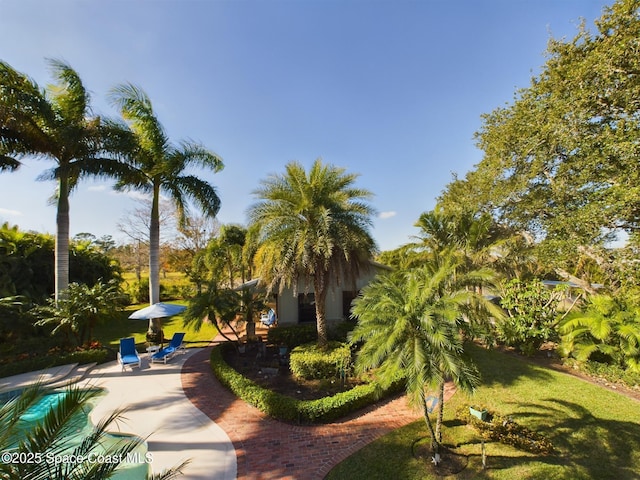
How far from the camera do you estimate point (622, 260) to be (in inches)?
473

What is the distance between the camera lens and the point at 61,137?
43.1 feet

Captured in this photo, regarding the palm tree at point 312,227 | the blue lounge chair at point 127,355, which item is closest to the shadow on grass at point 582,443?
the palm tree at point 312,227

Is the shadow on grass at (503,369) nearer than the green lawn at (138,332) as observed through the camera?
Yes

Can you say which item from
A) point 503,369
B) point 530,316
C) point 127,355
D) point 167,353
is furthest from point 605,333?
point 127,355

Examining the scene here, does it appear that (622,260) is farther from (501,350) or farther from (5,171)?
(5,171)

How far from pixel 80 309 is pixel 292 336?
33.3 ft

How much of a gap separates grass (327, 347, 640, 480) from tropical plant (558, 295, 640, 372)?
1569 millimetres

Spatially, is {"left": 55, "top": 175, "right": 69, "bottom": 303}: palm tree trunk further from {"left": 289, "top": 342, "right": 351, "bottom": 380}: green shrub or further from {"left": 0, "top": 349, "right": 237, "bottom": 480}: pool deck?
{"left": 289, "top": 342, "right": 351, "bottom": 380}: green shrub

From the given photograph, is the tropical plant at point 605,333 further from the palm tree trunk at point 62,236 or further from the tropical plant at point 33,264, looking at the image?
the tropical plant at point 33,264

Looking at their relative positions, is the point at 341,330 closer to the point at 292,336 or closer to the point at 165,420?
the point at 292,336

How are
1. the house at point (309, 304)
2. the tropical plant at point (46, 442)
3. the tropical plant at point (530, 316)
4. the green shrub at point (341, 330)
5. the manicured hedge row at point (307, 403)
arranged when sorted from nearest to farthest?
the tropical plant at point (46, 442)
the manicured hedge row at point (307, 403)
the tropical plant at point (530, 316)
the green shrub at point (341, 330)
the house at point (309, 304)

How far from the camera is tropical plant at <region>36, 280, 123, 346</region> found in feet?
42.2

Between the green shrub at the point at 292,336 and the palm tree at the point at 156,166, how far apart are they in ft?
22.7

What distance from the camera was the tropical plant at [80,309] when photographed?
507 inches
